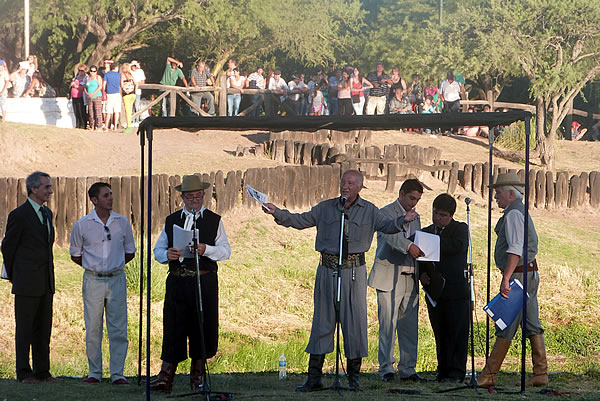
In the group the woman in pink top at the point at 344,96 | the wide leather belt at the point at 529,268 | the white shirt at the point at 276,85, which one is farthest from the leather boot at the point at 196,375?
the white shirt at the point at 276,85

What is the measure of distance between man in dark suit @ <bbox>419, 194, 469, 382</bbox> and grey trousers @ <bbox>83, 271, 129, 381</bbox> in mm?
2723

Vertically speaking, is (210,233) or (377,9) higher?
(377,9)

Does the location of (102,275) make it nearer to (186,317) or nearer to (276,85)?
(186,317)

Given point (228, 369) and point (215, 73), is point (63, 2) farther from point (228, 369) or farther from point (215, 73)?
point (228, 369)

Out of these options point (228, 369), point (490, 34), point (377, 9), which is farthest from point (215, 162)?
point (377, 9)

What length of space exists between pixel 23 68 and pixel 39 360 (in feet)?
59.9

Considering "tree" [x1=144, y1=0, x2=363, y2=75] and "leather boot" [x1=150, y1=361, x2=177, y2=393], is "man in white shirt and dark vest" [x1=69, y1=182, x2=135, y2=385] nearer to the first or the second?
"leather boot" [x1=150, y1=361, x2=177, y2=393]

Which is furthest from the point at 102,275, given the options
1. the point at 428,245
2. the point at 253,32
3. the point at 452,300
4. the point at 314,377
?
the point at 253,32

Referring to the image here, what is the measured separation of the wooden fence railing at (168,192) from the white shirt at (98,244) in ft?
14.6

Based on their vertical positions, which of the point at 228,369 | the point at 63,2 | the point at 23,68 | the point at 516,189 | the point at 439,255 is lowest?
the point at 228,369

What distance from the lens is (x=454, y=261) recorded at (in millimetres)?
9211

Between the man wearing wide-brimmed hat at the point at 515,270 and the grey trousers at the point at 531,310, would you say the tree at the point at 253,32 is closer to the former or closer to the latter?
the man wearing wide-brimmed hat at the point at 515,270

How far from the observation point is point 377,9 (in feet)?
213

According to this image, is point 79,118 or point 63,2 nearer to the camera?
point 79,118
